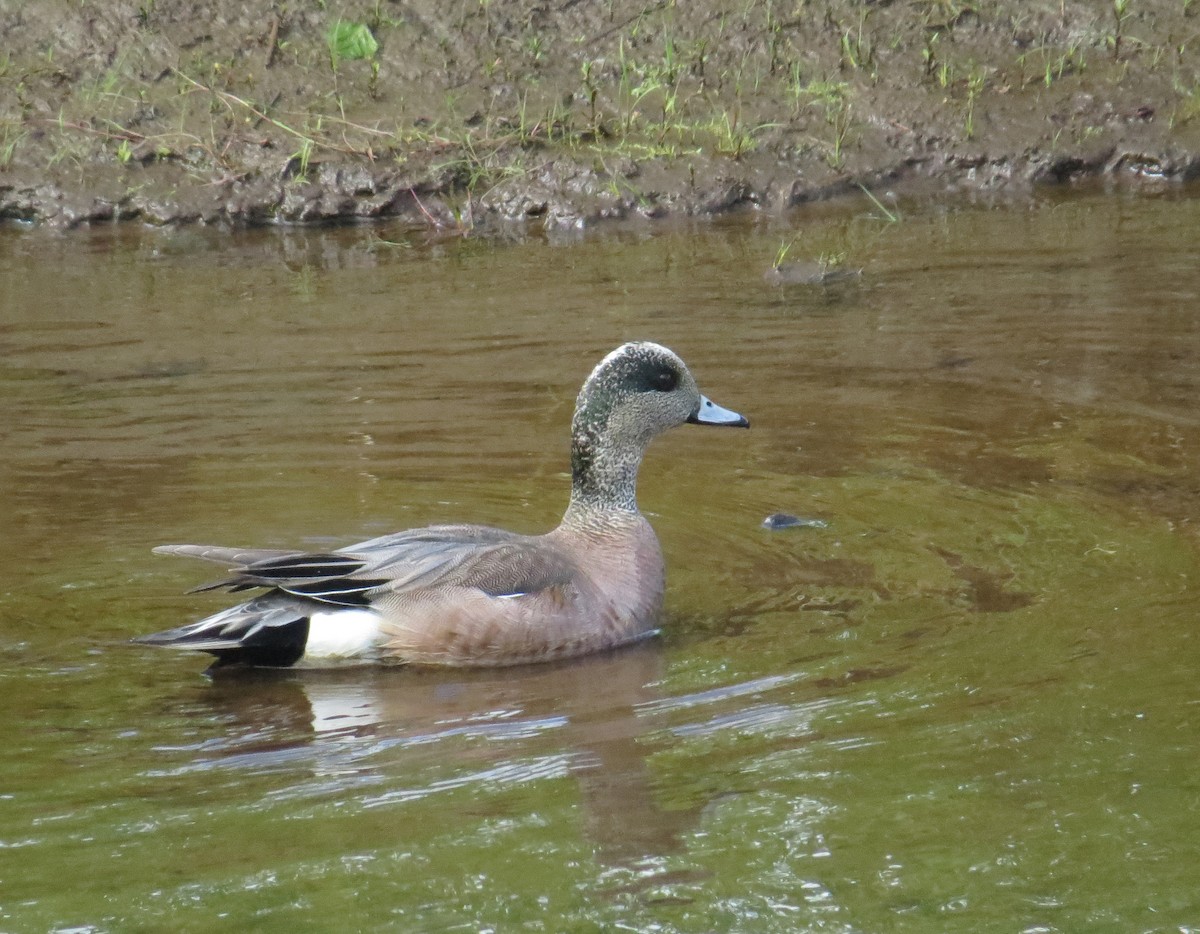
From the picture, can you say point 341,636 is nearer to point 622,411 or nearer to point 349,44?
point 622,411

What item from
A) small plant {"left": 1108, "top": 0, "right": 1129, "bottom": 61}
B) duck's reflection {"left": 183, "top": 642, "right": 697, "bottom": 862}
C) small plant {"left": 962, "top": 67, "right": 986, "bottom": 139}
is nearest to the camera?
duck's reflection {"left": 183, "top": 642, "right": 697, "bottom": 862}

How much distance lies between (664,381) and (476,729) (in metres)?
1.53

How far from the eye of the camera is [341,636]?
4.64 m

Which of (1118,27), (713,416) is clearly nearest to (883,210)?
(1118,27)

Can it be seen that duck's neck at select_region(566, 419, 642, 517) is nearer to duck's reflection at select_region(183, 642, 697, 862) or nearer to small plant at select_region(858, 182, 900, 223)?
duck's reflection at select_region(183, 642, 697, 862)

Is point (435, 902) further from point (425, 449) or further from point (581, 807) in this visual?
point (425, 449)

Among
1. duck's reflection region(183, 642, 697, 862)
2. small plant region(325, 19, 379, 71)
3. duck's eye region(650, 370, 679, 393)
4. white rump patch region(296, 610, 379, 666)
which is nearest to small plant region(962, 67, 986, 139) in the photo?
small plant region(325, 19, 379, 71)

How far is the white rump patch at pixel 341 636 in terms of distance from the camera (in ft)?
15.2

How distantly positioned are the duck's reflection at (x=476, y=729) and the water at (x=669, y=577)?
0.05 ft

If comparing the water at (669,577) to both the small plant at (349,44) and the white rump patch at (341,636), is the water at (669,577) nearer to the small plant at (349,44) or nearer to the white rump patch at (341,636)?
the white rump patch at (341,636)

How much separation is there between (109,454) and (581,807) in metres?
3.11

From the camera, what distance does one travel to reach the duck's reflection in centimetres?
355

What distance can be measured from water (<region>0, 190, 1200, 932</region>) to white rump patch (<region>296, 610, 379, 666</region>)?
7cm

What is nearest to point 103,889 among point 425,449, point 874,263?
point 425,449
